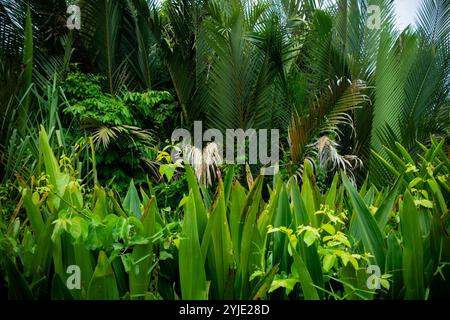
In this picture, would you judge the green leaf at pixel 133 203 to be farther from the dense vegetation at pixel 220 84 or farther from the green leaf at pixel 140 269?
the dense vegetation at pixel 220 84

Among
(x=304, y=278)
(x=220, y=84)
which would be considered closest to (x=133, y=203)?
(x=304, y=278)

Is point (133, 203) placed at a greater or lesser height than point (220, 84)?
lesser

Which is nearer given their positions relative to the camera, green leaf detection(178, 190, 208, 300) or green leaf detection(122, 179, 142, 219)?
green leaf detection(178, 190, 208, 300)

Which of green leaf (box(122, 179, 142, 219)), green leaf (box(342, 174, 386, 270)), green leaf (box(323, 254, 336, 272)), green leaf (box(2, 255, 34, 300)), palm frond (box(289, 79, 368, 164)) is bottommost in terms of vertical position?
green leaf (box(2, 255, 34, 300))

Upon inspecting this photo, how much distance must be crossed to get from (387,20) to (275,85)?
142cm

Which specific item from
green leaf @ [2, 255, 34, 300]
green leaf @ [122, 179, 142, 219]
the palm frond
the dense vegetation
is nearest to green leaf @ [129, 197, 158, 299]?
green leaf @ [2, 255, 34, 300]

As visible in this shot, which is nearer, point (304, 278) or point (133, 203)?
point (304, 278)

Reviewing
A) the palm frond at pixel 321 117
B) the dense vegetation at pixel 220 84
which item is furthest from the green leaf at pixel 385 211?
the palm frond at pixel 321 117

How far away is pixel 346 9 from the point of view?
18.9 feet

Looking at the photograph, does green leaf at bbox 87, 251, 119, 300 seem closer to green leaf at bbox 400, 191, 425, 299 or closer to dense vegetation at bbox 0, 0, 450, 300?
green leaf at bbox 400, 191, 425, 299

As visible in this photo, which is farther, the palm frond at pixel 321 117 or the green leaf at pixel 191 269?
the palm frond at pixel 321 117

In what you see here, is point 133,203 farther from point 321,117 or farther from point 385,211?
point 321,117
